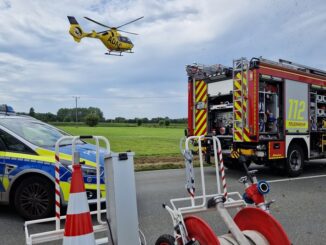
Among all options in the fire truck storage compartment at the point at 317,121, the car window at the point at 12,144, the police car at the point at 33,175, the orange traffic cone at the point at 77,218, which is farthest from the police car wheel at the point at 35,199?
the fire truck storage compartment at the point at 317,121

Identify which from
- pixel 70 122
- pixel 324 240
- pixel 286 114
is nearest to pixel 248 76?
pixel 286 114

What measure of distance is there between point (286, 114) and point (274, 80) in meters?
1.11

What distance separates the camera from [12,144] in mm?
5848

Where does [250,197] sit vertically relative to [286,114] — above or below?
below

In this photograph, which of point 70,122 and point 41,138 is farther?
point 70,122

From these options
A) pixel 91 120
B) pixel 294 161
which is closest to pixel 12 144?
pixel 294 161

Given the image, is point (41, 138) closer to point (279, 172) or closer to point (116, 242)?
point (116, 242)

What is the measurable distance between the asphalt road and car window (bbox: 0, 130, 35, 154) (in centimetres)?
110

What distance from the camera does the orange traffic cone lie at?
3.17m

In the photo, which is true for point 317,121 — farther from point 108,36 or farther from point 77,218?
point 108,36

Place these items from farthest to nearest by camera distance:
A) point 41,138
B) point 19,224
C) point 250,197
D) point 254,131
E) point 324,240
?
point 254,131 < point 41,138 < point 19,224 < point 324,240 < point 250,197

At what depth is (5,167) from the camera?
5.63 meters

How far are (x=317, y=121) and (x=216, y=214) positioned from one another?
24.6 feet

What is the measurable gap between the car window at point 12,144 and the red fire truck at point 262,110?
19.5ft
